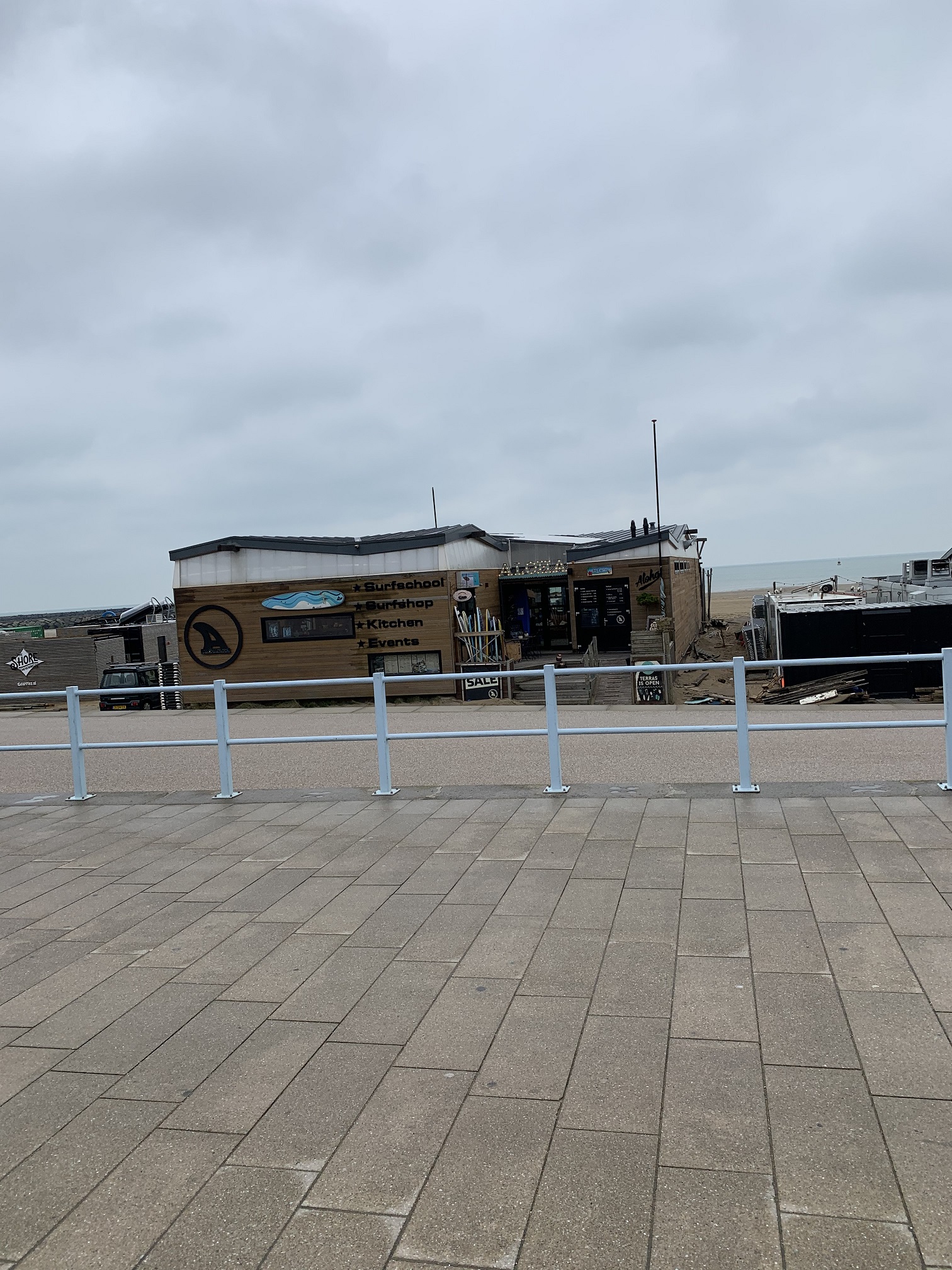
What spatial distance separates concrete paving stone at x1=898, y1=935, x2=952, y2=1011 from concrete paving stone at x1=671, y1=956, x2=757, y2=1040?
0.67 m

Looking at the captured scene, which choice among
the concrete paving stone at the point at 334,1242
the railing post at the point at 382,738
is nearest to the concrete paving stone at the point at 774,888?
the concrete paving stone at the point at 334,1242

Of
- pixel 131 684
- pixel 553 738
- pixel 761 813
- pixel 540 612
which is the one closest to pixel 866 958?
pixel 761 813

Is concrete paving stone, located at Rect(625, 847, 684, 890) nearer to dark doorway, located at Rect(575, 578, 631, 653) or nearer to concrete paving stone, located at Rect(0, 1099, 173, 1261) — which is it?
concrete paving stone, located at Rect(0, 1099, 173, 1261)

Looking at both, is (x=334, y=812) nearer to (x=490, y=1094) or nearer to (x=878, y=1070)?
(x=490, y=1094)

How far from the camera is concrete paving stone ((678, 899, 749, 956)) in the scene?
4.25m

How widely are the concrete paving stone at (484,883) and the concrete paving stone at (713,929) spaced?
101 centimetres

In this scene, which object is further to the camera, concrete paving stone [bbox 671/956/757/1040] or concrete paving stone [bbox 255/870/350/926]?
concrete paving stone [bbox 255/870/350/926]

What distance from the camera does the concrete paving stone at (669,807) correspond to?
6672 millimetres

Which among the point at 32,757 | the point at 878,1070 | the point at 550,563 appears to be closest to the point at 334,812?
the point at 878,1070

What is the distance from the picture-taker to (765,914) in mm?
4637

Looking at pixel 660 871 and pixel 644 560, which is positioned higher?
pixel 644 560

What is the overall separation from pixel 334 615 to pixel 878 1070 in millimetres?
21883

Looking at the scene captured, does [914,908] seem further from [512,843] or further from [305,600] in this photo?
[305,600]

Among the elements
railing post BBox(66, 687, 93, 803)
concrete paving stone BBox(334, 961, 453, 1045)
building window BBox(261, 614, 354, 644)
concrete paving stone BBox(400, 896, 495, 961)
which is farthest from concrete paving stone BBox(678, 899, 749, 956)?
building window BBox(261, 614, 354, 644)
